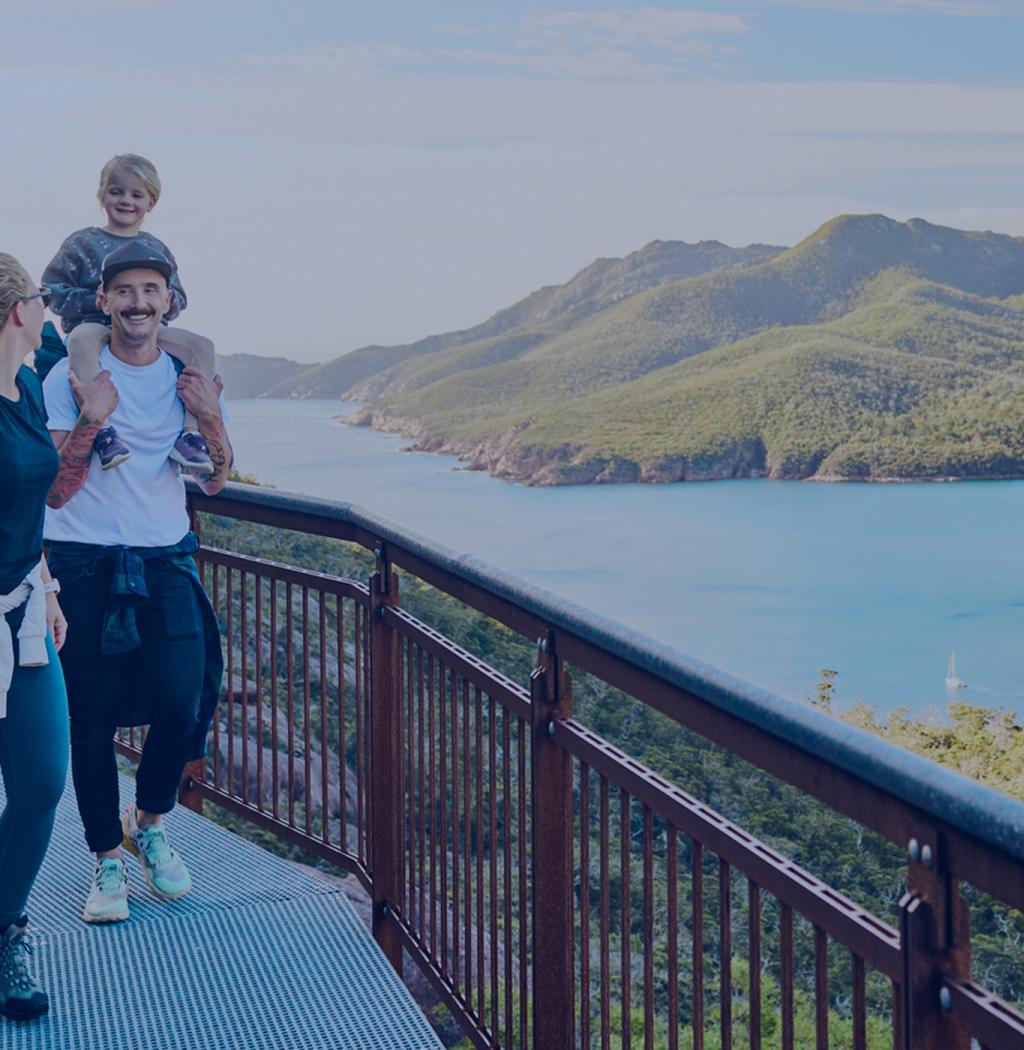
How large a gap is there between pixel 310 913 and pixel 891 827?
227cm

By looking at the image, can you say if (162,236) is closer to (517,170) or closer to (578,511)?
(578,511)

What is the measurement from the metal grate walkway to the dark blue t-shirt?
92 centimetres

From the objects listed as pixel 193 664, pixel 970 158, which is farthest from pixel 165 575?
pixel 970 158

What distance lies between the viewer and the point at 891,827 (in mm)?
1243

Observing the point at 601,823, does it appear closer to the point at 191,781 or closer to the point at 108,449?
the point at 108,449

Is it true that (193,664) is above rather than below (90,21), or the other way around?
Result: below

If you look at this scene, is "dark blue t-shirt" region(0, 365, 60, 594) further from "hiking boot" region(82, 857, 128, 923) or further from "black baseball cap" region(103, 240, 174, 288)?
"hiking boot" region(82, 857, 128, 923)

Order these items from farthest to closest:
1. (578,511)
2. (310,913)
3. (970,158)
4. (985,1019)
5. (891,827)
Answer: (970,158), (578,511), (310,913), (891,827), (985,1019)

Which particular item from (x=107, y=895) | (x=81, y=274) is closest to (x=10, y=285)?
(x=81, y=274)

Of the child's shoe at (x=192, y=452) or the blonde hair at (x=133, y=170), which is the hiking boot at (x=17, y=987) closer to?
the child's shoe at (x=192, y=452)

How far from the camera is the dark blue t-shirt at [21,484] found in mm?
2354

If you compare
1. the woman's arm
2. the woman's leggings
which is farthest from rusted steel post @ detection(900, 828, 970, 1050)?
the woman's arm

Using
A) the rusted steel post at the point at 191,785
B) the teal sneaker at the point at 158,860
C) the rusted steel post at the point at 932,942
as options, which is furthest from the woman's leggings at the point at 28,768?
the rusted steel post at the point at 932,942

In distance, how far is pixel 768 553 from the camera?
74938mm
